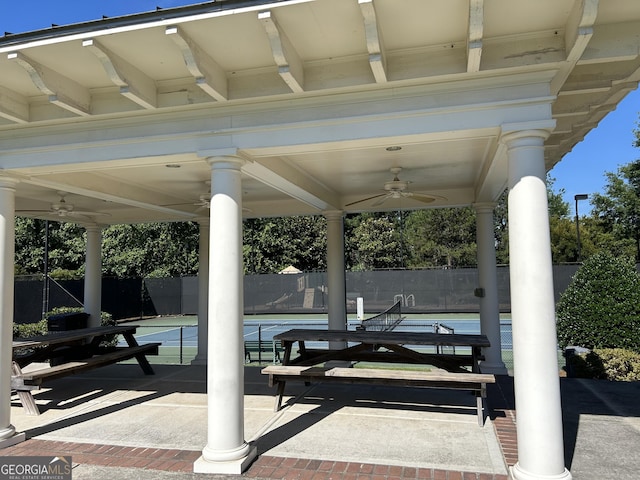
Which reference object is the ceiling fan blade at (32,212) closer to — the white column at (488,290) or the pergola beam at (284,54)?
the pergola beam at (284,54)

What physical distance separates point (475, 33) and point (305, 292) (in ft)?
82.5

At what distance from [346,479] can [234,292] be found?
1974mm

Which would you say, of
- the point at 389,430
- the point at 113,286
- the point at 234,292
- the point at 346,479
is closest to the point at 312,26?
the point at 234,292

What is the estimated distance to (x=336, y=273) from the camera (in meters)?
9.03

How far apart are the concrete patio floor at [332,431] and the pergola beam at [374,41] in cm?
354

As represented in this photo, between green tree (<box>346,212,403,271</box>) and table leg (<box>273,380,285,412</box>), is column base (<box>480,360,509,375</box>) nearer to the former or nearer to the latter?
table leg (<box>273,380,285,412</box>)

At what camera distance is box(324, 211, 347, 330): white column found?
29.5 ft

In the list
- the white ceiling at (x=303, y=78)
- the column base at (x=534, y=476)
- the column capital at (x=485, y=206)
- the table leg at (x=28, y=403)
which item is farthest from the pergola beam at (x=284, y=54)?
the table leg at (x=28, y=403)

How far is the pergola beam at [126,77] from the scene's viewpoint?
3799 millimetres

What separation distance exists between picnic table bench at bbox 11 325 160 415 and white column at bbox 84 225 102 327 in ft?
6.80

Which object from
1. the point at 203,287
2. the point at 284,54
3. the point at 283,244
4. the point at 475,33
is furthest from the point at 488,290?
the point at 283,244

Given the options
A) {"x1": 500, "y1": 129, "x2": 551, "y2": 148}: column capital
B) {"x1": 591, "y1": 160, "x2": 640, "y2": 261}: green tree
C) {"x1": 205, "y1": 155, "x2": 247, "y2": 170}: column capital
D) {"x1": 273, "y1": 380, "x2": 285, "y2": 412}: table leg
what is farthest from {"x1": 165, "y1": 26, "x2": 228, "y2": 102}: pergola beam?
{"x1": 591, "y1": 160, "x2": 640, "y2": 261}: green tree

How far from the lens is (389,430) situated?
17.4ft

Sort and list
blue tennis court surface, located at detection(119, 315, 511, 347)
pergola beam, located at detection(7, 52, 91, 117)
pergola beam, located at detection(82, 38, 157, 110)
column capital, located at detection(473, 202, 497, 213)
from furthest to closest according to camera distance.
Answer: blue tennis court surface, located at detection(119, 315, 511, 347) → column capital, located at detection(473, 202, 497, 213) → pergola beam, located at detection(7, 52, 91, 117) → pergola beam, located at detection(82, 38, 157, 110)
